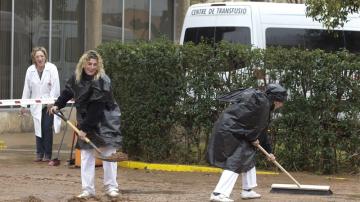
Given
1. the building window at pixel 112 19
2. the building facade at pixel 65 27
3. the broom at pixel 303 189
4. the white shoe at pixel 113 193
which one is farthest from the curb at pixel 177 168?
the building window at pixel 112 19

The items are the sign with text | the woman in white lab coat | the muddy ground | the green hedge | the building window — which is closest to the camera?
the muddy ground

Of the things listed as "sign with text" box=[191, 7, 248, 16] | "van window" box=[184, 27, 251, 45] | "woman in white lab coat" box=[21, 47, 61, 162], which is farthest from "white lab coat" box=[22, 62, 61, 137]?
"sign with text" box=[191, 7, 248, 16]

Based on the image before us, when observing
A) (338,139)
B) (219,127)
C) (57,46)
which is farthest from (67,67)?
(219,127)

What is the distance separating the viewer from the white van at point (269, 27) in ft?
47.1

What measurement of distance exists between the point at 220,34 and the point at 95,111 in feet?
21.5

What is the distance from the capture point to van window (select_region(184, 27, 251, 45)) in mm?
14320

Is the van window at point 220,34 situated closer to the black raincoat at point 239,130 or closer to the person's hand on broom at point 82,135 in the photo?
the black raincoat at point 239,130

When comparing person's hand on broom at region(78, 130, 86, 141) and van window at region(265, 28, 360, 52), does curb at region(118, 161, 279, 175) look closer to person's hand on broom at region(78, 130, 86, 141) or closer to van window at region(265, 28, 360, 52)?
person's hand on broom at region(78, 130, 86, 141)

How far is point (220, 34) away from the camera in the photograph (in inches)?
579

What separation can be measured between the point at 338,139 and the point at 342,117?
0.35 meters

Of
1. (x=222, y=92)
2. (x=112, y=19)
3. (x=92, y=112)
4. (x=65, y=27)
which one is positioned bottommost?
(x=92, y=112)

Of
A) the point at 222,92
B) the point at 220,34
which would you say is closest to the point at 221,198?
the point at 222,92

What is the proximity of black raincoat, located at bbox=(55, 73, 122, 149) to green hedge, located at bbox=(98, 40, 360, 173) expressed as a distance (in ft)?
9.61

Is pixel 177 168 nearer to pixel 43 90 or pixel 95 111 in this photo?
pixel 43 90
